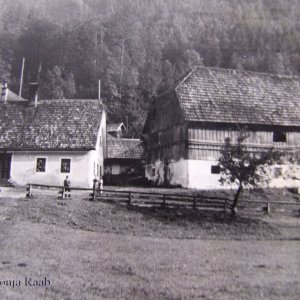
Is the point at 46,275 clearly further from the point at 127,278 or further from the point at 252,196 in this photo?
the point at 252,196

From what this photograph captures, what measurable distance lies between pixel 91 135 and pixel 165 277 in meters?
21.2

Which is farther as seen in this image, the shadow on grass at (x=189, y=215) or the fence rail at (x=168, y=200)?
the fence rail at (x=168, y=200)

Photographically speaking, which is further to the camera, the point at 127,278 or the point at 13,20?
the point at 13,20

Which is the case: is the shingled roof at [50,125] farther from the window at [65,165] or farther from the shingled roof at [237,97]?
the shingled roof at [237,97]

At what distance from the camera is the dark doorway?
32.8 meters

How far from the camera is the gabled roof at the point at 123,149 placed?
49.5 meters

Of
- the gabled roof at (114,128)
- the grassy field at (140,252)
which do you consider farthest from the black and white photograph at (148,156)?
the gabled roof at (114,128)

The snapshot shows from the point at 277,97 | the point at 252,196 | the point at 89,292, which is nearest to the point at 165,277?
the point at 89,292

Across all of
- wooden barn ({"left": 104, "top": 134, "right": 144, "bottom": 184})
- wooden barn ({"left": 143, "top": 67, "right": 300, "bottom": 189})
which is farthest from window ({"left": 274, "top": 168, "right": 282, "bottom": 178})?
wooden barn ({"left": 104, "top": 134, "right": 144, "bottom": 184})

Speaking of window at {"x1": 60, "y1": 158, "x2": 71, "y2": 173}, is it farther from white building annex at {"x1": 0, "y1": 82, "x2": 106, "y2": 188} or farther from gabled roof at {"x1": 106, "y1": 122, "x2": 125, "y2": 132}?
gabled roof at {"x1": 106, "y1": 122, "x2": 125, "y2": 132}

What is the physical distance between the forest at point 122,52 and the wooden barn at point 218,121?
30860 millimetres

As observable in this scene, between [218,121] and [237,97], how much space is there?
3.52 m

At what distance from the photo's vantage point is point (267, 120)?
117ft

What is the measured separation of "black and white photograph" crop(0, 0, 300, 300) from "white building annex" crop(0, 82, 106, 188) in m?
0.10
